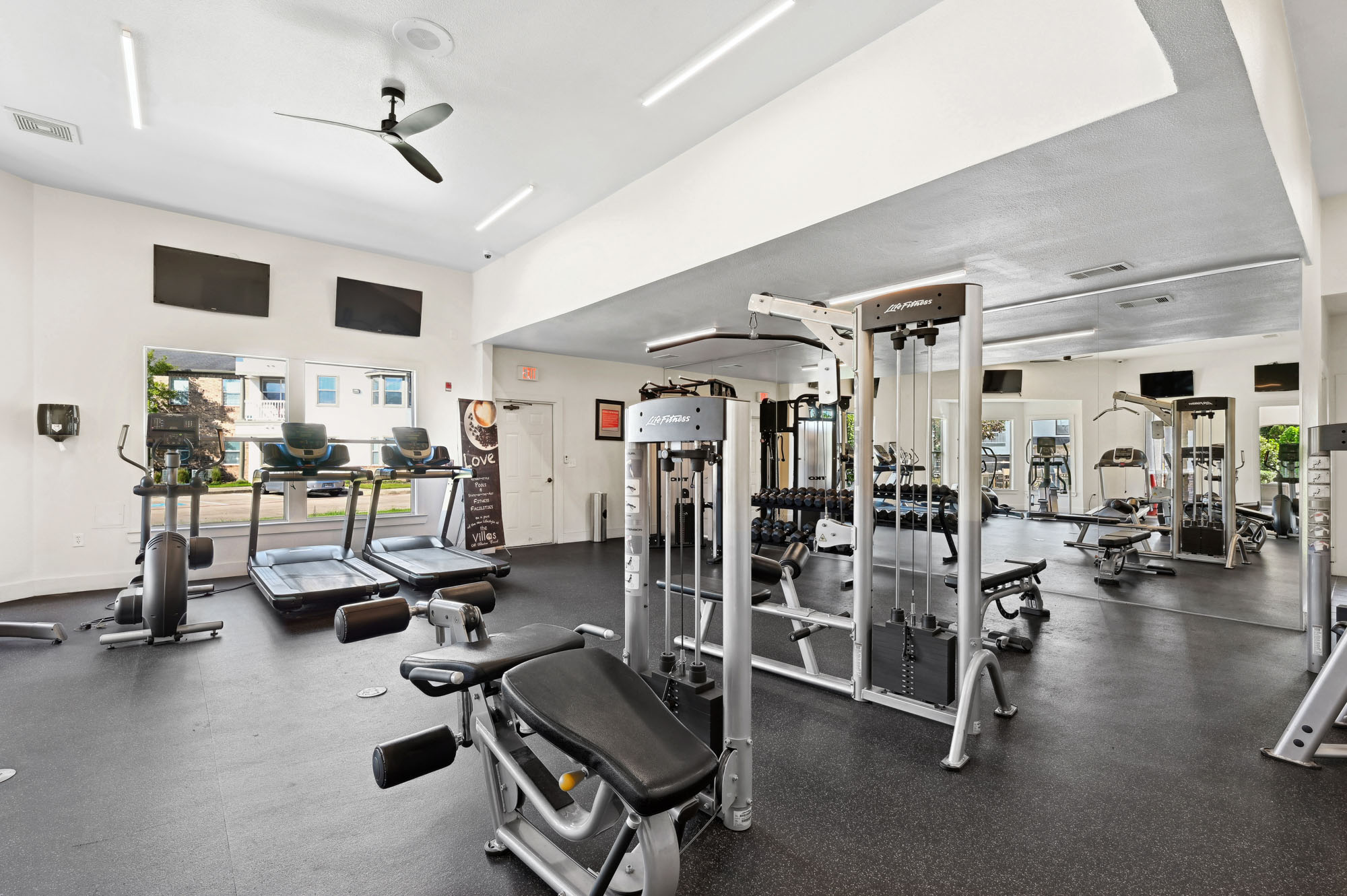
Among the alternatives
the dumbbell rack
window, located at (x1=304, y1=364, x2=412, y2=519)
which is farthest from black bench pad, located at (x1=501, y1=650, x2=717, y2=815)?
window, located at (x1=304, y1=364, x2=412, y2=519)

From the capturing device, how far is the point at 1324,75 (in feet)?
11.8

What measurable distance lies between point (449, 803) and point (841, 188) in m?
3.47

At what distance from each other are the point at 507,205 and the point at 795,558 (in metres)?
4.07

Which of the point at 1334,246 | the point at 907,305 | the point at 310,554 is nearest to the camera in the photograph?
the point at 907,305

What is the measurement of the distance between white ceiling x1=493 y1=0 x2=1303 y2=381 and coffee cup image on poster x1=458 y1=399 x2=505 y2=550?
1853mm

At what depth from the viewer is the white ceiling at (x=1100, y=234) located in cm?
257

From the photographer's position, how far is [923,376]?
6723 millimetres

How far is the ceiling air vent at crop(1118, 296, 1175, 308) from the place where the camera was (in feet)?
15.4

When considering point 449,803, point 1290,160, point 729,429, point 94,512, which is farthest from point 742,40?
point 94,512

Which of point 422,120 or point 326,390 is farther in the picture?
point 326,390

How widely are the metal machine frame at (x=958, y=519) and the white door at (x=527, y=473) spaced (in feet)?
18.1

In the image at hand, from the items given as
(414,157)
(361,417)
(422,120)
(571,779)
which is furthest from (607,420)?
(571,779)

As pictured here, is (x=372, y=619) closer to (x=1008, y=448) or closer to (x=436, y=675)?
(x=436, y=675)

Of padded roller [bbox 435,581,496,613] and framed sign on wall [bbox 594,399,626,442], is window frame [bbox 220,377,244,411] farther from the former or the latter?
padded roller [bbox 435,581,496,613]
